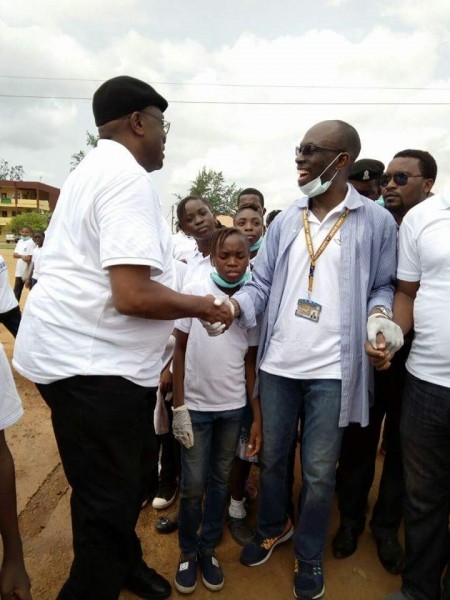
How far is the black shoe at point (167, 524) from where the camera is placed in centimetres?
254

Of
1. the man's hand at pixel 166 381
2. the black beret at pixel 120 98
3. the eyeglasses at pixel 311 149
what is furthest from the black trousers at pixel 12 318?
the eyeglasses at pixel 311 149

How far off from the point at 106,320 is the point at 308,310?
1.03 meters

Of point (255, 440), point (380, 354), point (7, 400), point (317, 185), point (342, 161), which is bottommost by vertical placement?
point (255, 440)

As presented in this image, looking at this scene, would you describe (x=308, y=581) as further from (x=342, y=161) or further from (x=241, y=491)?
(x=342, y=161)

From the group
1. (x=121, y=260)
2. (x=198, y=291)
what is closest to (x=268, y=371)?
(x=198, y=291)

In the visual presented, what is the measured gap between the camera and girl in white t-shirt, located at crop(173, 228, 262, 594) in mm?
2094

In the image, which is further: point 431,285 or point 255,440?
point 255,440

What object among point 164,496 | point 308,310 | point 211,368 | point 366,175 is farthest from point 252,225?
point 164,496

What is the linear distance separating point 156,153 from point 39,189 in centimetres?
5821

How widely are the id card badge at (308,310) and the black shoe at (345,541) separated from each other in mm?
1392

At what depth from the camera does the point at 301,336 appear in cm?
206

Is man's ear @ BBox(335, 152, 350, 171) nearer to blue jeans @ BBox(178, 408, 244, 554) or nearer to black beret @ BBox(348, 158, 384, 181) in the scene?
black beret @ BBox(348, 158, 384, 181)

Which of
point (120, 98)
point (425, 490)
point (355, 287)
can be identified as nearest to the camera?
point (120, 98)

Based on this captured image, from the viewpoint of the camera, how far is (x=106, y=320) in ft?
4.82
